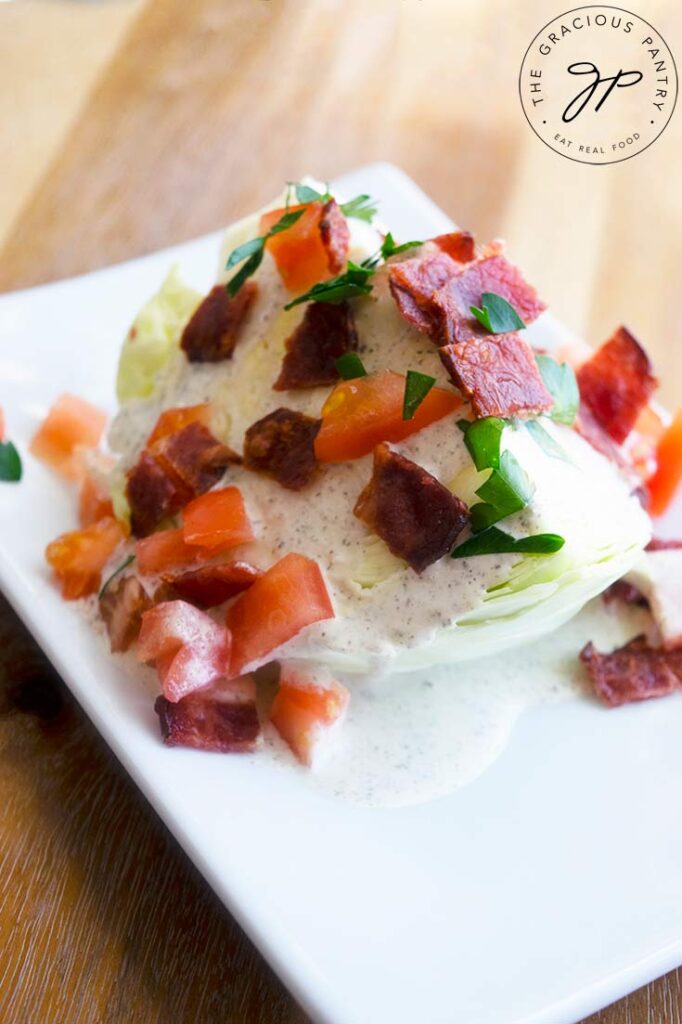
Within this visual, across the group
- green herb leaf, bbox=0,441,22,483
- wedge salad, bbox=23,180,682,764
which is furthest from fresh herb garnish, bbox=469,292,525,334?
green herb leaf, bbox=0,441,22,483

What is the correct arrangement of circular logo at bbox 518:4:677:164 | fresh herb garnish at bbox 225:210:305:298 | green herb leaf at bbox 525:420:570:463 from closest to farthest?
green herb leaf at bbox 525:420:570:463
fresh herb garnish at bbox 225:210:305:298
circular logo at bbox 518:4:677:164

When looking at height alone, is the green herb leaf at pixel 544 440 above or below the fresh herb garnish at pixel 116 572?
above

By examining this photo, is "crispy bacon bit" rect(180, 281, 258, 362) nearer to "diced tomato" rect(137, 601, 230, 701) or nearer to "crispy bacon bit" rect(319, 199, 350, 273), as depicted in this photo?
"crispy bacon bit" rect(319, 199, 350, 273)

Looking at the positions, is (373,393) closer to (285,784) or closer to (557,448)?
(557,448)

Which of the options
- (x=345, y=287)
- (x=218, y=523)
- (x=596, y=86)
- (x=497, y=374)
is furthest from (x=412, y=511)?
(x=596, y=86)

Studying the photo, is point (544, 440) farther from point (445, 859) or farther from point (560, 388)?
point (445, 859)

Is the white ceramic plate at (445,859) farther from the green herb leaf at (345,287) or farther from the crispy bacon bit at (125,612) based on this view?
the green herb leaf at (345,287)

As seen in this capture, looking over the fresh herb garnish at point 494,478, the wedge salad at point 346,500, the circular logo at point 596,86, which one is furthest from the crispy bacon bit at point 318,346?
the circular logo at point 596,86
